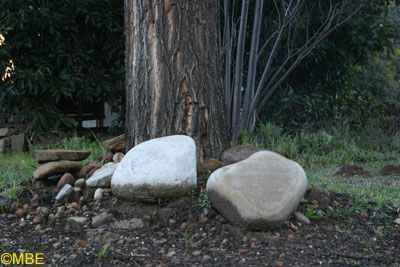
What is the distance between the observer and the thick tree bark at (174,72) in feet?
15.6

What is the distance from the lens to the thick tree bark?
474 cm

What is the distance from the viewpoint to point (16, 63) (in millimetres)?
7996

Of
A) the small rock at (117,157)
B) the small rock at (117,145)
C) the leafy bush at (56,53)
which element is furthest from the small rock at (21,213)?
the leafy bush at (56,53)

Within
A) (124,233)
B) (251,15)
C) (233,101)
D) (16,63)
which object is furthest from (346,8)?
(124,233)

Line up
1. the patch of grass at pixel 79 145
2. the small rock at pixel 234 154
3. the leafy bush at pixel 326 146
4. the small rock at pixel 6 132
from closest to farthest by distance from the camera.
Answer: the small rock at pixel 234 154 → the patch of grass at pixel 79 145 → the leafy bush at pixel 326 146 → the small rock at pixel 6 132

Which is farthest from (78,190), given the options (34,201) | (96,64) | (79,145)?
(96,64)

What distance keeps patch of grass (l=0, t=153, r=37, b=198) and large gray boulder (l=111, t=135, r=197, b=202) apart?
102 cm

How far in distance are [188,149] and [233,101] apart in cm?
326

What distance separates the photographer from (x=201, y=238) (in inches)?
145

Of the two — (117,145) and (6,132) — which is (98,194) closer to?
(117,145)

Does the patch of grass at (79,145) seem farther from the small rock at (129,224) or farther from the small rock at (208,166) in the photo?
the small rock at (129,224)

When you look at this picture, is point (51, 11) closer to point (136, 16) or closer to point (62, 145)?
point (62, 145)

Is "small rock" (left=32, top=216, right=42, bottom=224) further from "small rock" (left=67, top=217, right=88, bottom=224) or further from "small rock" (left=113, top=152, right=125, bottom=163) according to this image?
"small rock" (left=113, top=152, right=125, bottom=163)

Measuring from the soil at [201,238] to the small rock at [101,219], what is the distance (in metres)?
0.04
